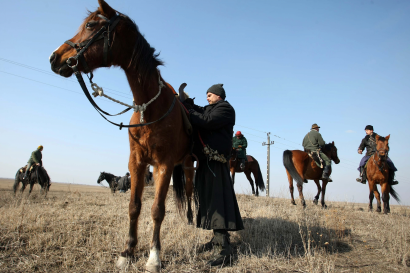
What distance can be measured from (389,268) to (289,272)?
1.44 m

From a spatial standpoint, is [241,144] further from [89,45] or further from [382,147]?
[89,45]

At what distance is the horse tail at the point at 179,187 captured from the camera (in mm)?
4422

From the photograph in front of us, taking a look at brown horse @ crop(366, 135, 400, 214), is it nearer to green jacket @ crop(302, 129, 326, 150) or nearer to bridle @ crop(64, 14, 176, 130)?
green jacket @ crop(302, 129, 326, 150)

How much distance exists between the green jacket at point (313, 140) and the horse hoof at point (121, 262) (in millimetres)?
8551

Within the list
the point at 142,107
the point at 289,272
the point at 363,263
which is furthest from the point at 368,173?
the point at 142,107

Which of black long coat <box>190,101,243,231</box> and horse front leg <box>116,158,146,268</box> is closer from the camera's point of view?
horse front leg <box>116,158,146,268</box>

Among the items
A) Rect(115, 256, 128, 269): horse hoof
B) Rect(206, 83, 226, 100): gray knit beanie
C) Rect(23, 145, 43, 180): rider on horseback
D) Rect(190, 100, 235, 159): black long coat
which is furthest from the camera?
Rect(23, 145, 43, 180): rider on horseback

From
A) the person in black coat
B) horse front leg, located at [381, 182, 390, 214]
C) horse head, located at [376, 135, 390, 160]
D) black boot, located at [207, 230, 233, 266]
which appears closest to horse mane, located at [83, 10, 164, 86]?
the person in black coat

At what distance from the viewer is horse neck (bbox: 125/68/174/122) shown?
119 inches

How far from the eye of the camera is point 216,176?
3.54m

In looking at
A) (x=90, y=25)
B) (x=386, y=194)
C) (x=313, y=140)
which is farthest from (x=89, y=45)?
(x=386, y=194)

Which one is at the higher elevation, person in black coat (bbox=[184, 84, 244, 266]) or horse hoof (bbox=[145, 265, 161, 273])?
person in black coat (bbox=[184, 84, 244, 266])

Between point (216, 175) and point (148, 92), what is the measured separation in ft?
4.75

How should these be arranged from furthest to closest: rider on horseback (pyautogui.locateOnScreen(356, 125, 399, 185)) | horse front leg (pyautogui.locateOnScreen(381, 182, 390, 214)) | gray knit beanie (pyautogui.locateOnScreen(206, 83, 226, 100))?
1. rider on horseback (pyautogui.locateOnScreen(356, 125, 399, 185))
2. horse front leg (pyautogui.locateOnScreen(381, 182, 390, 214))
3. gray knit beanie (pyautogui.locateOnScreen(206, 83, 226, 100))
